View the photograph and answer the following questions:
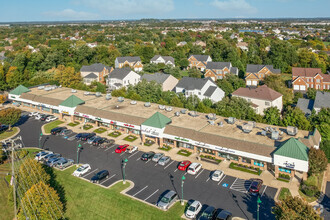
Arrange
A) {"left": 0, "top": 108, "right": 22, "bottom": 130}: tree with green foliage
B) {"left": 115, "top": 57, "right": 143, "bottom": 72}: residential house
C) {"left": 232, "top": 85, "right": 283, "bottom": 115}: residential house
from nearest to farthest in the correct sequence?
{"left": 0, "top": 108, "right": 22, "bottom": 130}: tree with green foliage < {"left": 232, "top": 85, "right": 283, "bottom": 115}: residential house < {"left": 115, "top": 57, "right": 143, "bottom": 72}: residential house

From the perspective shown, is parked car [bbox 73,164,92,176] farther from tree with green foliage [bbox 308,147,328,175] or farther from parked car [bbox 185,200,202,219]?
tree with green foliage [bbox 308,147,328,175]

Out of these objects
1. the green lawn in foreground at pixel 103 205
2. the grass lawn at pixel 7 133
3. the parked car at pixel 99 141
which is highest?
the parked car at pixel 99 141

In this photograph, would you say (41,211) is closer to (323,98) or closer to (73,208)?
(73,208)

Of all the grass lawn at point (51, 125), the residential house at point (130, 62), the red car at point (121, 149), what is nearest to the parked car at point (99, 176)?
the red car at point (121, 149)

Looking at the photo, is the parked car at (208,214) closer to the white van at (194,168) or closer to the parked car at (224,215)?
the parked car at (224,215)

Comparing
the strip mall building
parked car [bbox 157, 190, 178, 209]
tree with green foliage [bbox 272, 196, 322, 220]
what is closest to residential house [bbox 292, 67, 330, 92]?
the strip mall building

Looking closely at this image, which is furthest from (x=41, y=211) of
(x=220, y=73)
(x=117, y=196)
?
(x=220, y=73)
